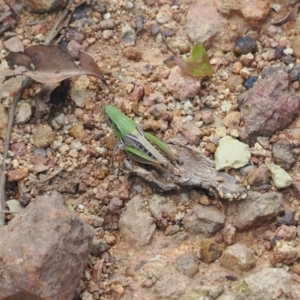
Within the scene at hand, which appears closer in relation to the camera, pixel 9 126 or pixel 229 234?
pixel 229 234

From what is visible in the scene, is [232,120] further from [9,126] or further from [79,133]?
[9,126]

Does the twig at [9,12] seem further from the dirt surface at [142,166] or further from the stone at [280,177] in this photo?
the stone at [280,177]

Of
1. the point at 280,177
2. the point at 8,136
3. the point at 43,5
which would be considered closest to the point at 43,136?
the point at 8,136

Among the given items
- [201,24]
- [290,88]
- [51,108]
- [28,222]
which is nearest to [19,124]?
[51,108]

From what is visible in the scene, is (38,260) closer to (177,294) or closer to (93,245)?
(93,245)

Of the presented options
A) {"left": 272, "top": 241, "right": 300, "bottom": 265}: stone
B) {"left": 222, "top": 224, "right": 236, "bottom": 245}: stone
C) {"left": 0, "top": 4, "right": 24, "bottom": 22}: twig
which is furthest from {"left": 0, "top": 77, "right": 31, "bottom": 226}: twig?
{"left": 272, "top": 241, "right": 300, "bottom": 265}: stone

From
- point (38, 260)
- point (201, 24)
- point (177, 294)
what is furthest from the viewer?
point (201, 24)
